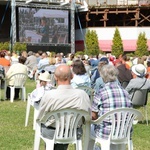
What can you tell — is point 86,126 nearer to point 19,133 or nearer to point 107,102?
point 107,102

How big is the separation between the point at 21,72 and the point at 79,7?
2878cm

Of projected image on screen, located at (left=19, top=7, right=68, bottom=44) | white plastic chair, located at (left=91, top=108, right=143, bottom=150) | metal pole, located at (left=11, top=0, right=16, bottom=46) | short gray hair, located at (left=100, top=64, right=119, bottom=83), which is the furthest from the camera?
projected image on screen, located at (left=19, top=7, right=68, bottom=44)

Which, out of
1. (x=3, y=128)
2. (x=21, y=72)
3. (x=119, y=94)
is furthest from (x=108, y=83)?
(x=21, y=72)

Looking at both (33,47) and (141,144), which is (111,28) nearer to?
(33,47)

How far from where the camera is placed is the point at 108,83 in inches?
220

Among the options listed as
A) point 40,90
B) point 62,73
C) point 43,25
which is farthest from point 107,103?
point 43,25

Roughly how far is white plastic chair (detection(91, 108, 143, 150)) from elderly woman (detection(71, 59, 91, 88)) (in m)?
4.52

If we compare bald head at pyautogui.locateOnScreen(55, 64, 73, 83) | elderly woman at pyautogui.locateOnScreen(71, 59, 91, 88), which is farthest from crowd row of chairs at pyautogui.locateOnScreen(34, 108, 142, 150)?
elderly woman at pyautogui.locateOnScreen(71, 59, 91, 88)

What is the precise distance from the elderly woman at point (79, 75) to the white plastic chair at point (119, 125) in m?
4.52

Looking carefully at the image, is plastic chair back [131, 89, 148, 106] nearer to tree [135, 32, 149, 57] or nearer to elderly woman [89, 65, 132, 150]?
elderly woman [89, 65, 132, 150]

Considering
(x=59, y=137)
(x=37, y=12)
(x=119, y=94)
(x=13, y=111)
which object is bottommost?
(x=13, y=111)

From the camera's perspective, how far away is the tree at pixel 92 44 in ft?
120

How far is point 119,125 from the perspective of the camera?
541 centimetres

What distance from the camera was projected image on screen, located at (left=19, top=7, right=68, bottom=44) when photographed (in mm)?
36250
